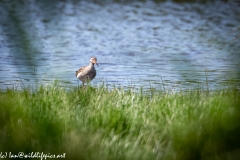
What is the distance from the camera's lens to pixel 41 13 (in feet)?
6.01

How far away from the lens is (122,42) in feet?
48.7

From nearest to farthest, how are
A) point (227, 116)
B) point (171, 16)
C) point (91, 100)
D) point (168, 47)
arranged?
point (227, 116)
point (91, 100)
point (168, 47)
point (171, 16)

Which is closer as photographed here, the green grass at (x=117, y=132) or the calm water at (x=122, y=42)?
the calm water at (x=122, y=42)

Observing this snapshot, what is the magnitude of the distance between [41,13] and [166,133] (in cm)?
250

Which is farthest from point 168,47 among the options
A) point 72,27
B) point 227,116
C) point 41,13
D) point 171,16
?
point 41,13

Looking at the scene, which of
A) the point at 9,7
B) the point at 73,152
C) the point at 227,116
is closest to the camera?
the point at 9,7

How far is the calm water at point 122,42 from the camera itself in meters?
1.88

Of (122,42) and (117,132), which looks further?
(122,42)

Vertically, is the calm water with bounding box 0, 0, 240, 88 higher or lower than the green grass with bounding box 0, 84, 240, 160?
higher

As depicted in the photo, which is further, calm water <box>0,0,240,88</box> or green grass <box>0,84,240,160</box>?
green grass <box>0,84,240,160</box>

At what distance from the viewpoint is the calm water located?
1.88 metres

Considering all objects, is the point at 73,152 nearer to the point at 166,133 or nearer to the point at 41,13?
the point at 41,13

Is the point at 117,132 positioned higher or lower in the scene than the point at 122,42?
lower

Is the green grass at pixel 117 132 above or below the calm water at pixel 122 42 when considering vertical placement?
below
